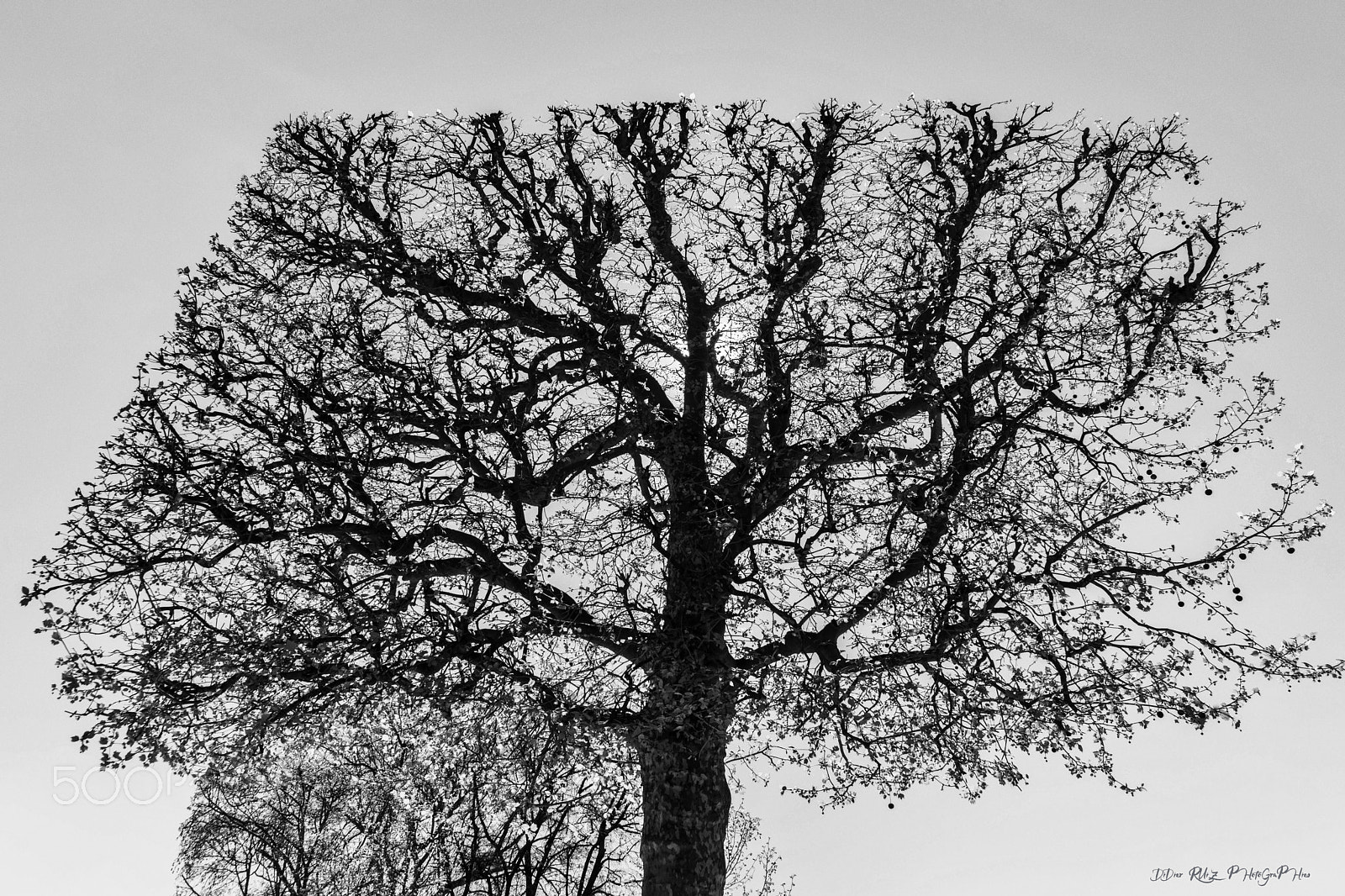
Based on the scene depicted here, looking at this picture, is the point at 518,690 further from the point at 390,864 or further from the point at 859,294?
the point at 390,864

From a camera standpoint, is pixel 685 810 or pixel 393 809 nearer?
pixel 685 810

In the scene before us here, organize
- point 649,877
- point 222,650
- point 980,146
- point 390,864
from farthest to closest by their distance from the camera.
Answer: point 390,864 < point 980,146 < point 649,877 < point 222,650

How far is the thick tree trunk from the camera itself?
13.2 meters

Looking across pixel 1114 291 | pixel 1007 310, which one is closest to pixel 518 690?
pixel 1007 310

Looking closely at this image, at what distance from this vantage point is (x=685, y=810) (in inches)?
528

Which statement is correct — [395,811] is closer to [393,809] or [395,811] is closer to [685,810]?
[393,809]

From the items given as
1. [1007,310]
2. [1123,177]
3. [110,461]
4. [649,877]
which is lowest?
[649,877]

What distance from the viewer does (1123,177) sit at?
1562 centimetres

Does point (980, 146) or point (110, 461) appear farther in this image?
point (980, 146)

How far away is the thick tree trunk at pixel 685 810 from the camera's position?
13156mm

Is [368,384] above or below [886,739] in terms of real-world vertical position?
above

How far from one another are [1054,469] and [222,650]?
10993 mm

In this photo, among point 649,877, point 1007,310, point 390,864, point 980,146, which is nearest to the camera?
point 649,877

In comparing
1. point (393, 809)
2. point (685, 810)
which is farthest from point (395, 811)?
point (685, 810)
